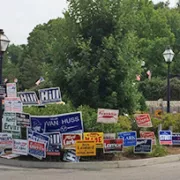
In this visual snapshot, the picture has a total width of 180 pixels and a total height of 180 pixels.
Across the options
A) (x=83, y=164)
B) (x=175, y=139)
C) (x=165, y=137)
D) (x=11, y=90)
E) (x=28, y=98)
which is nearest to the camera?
(x=83, y=164)

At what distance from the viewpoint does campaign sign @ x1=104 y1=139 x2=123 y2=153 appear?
1185 centimetres

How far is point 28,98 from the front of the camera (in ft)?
44.6

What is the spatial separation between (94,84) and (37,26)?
73397 mm

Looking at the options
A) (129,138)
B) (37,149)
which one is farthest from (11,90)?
(129,138)

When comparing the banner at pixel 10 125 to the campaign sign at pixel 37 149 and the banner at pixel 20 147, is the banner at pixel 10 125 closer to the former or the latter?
the banner at pixel 20 147

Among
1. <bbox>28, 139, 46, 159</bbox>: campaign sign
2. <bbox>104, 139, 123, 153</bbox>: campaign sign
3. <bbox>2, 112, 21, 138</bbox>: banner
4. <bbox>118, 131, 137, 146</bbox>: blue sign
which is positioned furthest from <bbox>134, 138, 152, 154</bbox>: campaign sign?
<bbox>2, 112, 21, 138</bbox>: banner

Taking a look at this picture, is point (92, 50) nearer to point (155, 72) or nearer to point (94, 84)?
point (94, 84)

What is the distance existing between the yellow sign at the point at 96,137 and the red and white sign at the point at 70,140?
8.1 inches

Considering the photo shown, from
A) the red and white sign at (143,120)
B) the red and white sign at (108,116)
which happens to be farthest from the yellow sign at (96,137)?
the red and white sign at (143,120)

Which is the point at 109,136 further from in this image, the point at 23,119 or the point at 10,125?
the point at 10,125

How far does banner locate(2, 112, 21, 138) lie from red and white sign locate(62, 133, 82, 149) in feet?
5.29

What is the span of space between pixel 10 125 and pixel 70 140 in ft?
7.27

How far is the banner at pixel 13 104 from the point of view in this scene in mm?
12828

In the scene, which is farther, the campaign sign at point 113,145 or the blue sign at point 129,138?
the blue sign at point 129,138
